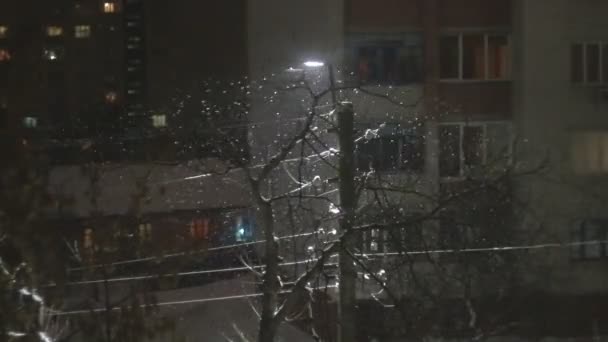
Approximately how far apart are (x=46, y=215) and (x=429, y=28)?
56.9ft

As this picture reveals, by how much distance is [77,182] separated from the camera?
20.3 feet

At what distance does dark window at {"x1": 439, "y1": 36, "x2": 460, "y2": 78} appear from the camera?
69.7 ft

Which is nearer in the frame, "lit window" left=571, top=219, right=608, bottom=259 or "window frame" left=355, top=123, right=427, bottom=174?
"window frame" left=355, top=123, right=427, bottom=174

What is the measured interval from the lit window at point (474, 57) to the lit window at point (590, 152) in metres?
2.21

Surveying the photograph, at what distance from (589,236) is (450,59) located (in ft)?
16.0

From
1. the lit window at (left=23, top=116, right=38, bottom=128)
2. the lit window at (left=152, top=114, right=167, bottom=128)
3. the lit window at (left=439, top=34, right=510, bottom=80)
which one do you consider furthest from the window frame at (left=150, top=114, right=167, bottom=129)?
the lit window at (left=23, top=116, right=38, bottom=128)

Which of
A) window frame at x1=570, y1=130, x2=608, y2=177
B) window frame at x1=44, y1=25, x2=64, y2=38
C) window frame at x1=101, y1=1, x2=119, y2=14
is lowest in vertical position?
window frame at x1=570, y1=130, x2=608, y2=177

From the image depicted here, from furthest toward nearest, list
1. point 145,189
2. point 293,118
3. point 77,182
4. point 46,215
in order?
1. point 293,118
2. point 77,182
3. point 145,189
4. point 46,215

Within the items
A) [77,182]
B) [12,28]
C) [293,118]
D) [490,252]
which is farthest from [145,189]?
[490,252]

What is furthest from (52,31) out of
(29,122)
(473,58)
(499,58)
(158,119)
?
(499,58)

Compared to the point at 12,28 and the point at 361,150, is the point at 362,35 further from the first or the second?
the point at 12,28

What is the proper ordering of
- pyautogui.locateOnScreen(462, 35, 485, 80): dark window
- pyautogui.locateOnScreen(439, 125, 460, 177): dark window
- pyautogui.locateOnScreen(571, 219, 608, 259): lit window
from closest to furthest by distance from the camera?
pyautogui.locateOnScreen(439, 125, 460, 177): dark window < pyautogui.locateOnScreen(571, 219, 608, 259): lit window < pyautogui.locateOnScreen(462, 35, 485, 80): dark window

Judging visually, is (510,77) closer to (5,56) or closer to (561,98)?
(561,98)

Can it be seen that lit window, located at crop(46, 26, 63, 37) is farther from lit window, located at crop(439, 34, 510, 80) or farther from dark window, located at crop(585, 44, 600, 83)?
dark window, located at crop(585, 44, 600, 83)
